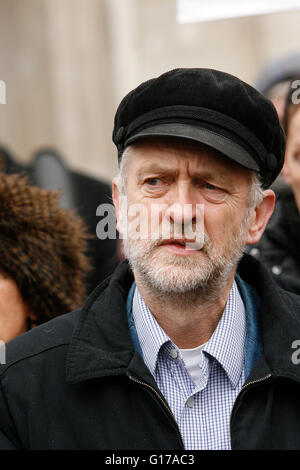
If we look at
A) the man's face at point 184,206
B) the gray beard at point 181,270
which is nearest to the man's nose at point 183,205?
the man's face at point 184,206

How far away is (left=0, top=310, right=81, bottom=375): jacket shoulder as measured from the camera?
220 centimetres

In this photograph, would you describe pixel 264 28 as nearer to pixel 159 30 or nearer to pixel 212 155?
pixel 159 30

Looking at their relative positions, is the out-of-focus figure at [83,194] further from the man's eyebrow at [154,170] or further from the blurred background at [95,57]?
the blurred background at [95,57]

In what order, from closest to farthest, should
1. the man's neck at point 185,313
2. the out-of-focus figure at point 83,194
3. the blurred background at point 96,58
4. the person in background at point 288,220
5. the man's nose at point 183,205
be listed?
the man's nose at point 183,205
the man's neck at point 185,313
the person in background at point 288,220
the out-of-focus figure at point 83,194
the blurred background at point 96,58

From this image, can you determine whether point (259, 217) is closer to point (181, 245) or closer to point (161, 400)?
point (181, 245)

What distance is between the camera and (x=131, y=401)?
2.10 metres

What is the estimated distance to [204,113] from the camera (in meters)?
2.19

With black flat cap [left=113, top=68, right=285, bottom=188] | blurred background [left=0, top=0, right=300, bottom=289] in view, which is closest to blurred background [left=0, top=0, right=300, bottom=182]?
blurred background [left=0, top=0, right=300, bottom=289]

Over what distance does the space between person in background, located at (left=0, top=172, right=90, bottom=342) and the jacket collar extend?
36 cm

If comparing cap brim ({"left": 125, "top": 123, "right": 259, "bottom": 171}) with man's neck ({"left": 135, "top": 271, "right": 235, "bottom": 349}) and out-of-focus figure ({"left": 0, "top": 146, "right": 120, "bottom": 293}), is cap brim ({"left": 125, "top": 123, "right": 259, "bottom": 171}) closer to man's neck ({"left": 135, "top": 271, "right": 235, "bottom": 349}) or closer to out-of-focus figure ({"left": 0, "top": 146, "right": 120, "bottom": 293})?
man's neck ({"left": 135, "top": 271, "right": 235, "bottom": 349})

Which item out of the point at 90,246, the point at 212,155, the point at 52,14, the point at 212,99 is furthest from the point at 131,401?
the point at 52,14

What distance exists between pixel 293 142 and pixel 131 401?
1.72 meters

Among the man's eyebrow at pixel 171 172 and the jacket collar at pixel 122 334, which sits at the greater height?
the man's eyebrow at pixel 171 172

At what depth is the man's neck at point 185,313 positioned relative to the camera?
2291 mm
